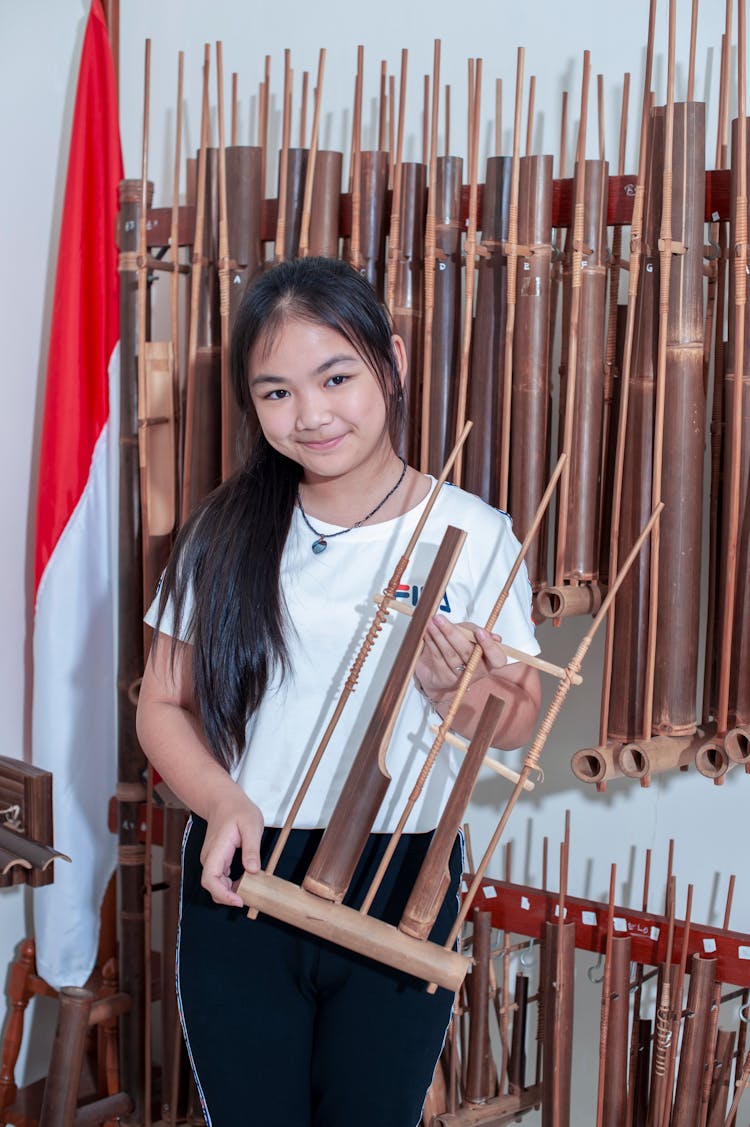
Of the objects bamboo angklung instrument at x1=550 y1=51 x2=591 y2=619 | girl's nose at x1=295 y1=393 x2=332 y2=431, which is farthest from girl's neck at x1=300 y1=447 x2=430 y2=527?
bamboo angklung instrument at x1=550 y1=51 x2=591 y2=619

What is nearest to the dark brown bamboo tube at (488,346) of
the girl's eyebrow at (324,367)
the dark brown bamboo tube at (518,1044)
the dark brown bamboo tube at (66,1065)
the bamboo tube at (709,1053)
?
the girl's eyebrow at (324,367)

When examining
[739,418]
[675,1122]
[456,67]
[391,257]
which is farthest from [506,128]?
[675,1122]

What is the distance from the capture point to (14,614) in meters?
2.51

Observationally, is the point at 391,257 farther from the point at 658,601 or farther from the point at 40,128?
the point at 40,128

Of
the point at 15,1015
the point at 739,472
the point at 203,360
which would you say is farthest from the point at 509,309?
the point at 15,1015

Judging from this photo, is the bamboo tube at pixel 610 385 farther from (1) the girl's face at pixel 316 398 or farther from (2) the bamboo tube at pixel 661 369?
(1) the girl's face at pixel 316 398

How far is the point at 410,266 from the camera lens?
2004 mm

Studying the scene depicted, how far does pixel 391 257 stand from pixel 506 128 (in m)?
0.42

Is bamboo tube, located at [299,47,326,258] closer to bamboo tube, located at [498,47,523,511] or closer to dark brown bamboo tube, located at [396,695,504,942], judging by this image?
bamboo tube, located at [498,47,523,511]

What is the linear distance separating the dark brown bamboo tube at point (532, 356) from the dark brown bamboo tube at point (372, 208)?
0.27 metres

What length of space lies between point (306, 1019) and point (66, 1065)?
1191 mm

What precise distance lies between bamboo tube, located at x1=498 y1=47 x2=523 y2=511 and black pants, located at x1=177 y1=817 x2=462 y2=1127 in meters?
0.76

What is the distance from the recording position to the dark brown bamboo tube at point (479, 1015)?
82.0 inches

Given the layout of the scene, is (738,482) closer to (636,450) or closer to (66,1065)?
(636,450)
